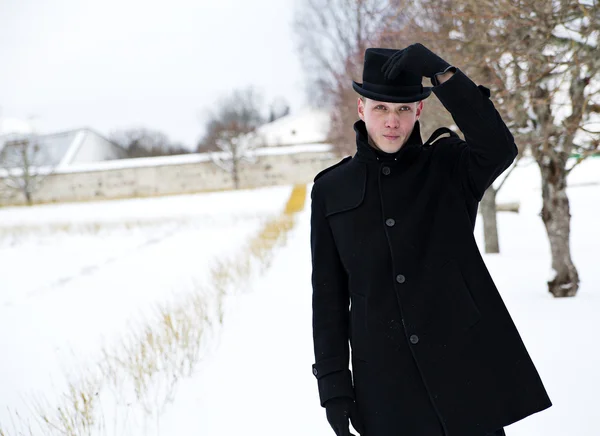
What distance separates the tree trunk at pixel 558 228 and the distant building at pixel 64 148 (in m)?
43.3

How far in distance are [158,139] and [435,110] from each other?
67.3 meters

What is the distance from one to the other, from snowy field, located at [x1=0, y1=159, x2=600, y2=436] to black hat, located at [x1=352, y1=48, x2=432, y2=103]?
203 cm

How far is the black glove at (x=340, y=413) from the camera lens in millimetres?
1728

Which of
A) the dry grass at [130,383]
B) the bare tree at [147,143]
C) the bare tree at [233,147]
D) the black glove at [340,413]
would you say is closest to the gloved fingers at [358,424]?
the black glove at [340,413]

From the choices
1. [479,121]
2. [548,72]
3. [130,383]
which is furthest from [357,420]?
[548,72]

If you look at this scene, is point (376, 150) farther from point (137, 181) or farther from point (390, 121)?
point (137, 181)

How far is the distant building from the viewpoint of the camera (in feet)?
147

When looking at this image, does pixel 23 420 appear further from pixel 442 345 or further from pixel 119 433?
pixel 442 345

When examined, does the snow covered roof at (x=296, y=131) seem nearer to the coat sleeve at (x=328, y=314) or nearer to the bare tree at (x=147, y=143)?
the bare tree at (x=147, y=143)

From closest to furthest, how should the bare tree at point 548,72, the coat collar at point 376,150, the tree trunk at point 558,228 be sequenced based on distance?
1. the coat collar at point 376,150
2. the bare tree at point 548,72
3. the tree trunk at point 558,228

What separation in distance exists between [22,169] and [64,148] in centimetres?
671

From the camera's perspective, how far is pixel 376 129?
1773 mm

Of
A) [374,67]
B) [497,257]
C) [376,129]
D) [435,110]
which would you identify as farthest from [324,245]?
[497,257]

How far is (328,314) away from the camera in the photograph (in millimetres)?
1841
